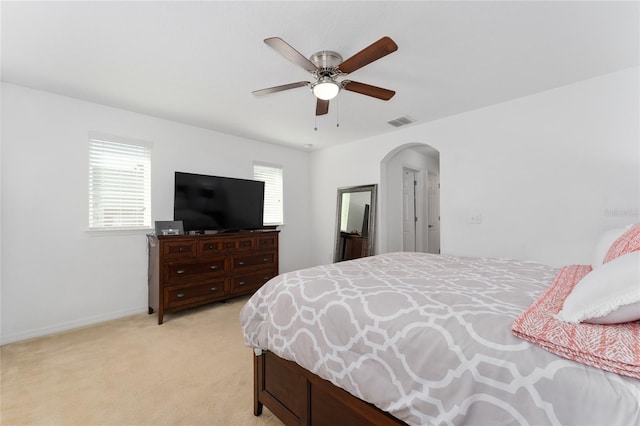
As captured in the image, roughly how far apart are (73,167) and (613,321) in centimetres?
421

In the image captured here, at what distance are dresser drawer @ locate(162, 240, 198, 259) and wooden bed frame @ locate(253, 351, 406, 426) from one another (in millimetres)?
2015

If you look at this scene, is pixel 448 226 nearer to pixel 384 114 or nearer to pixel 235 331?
pixel 384 114

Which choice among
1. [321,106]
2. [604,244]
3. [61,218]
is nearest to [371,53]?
[321,106]

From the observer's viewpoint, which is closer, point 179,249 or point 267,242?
point 179,249

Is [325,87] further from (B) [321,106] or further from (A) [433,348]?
(A) [433,348]

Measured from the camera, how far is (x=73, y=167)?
2.98m

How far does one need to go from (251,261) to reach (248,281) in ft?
0.90

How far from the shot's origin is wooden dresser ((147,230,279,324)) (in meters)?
3.13

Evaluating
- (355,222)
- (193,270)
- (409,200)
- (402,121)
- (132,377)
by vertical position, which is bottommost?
(132,377)

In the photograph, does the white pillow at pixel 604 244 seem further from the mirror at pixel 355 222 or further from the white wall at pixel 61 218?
the white wall at pixel 61 218

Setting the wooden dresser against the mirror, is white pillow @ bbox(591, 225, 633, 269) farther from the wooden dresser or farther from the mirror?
the wooden dresser

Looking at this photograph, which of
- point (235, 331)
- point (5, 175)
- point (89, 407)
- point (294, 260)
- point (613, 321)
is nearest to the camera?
point (613, 321)

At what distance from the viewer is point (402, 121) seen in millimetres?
3695

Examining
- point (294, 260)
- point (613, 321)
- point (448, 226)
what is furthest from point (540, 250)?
point (294, 260)
